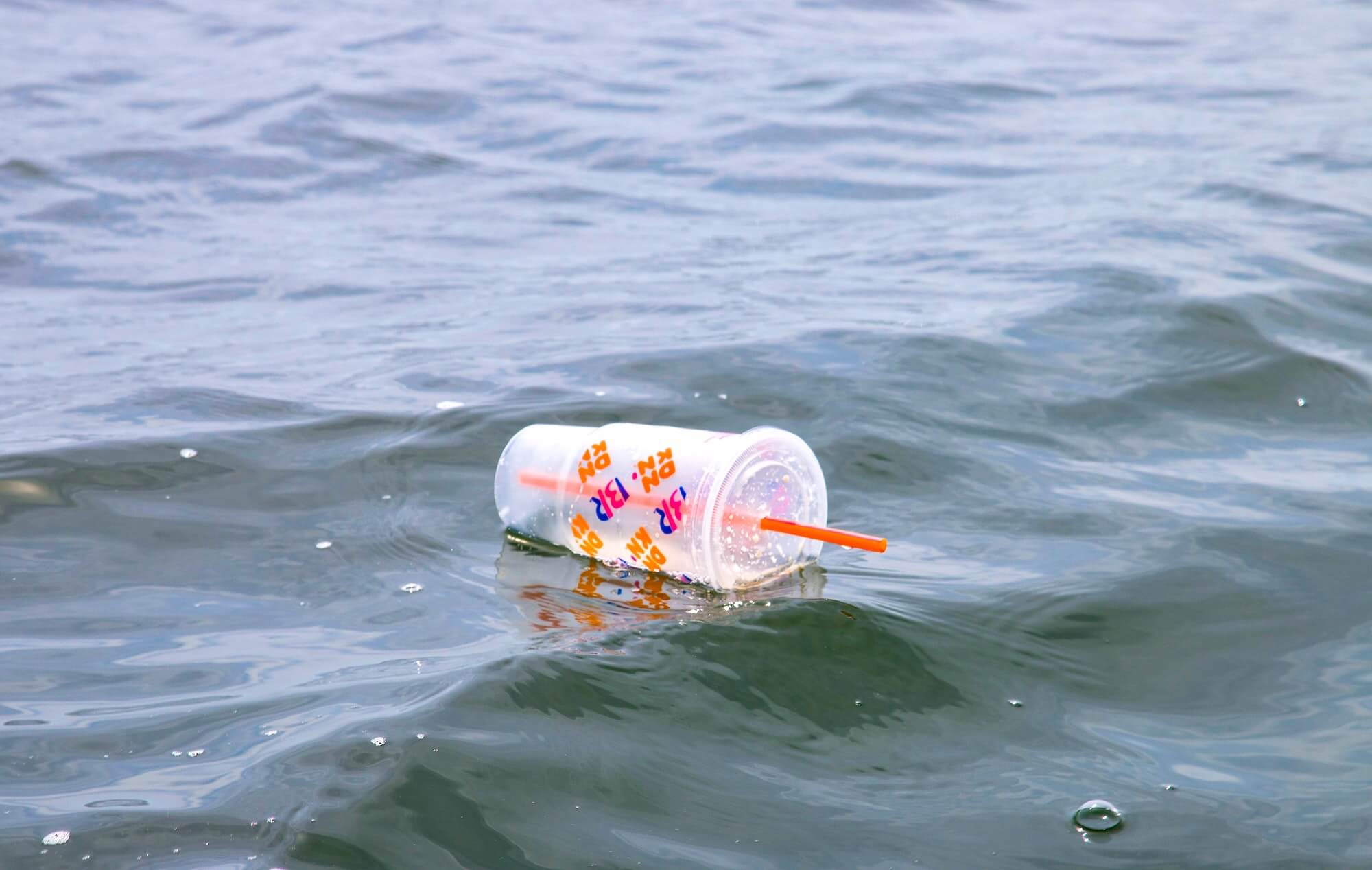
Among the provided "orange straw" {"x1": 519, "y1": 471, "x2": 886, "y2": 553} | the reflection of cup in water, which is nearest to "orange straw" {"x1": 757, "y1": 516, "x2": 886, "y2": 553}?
"orange straw" {"x1": 519, "y1": 471, "x2": 886, "y2": 553}

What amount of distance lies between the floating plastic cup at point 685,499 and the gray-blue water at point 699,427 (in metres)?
0.09

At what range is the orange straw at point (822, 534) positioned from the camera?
2.71m

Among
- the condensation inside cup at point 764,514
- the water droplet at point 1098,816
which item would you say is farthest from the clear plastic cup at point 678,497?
the water droplet at point 1098,816

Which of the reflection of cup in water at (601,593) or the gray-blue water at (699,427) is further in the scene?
the reflection of cup in water at (601,593)

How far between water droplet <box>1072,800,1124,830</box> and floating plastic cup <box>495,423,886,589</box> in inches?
27.2

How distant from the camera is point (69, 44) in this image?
1178 centimetres

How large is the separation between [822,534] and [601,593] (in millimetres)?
510

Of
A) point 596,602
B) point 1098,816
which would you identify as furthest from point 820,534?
point 1098,816

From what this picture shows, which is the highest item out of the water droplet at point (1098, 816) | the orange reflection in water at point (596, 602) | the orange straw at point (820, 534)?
the orange straw at point (820, 534)

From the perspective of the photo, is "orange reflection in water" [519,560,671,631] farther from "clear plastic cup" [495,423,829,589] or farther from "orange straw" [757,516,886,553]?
"orange straw" [757,516,886,553]

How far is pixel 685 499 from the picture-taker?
9.31 ft

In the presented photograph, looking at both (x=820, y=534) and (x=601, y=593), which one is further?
(x=601, y=593)

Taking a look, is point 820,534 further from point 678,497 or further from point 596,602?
point 596,602

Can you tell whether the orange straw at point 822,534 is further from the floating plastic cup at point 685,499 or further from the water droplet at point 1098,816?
the water droplet at point 1098,816
